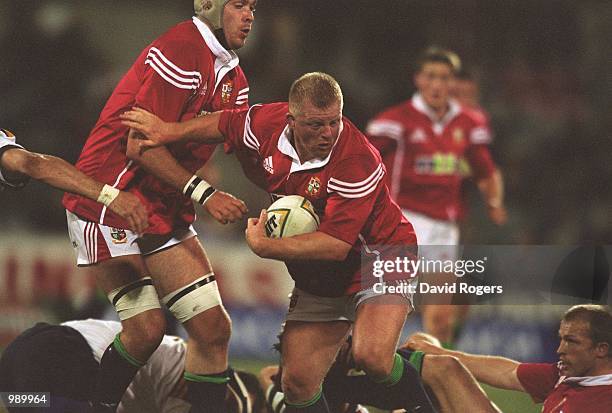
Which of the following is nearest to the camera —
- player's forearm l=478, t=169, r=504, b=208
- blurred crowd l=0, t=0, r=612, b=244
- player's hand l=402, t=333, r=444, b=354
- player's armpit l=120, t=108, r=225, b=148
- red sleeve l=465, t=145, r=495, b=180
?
player's armpit l=120, t=108, r=225, b=148

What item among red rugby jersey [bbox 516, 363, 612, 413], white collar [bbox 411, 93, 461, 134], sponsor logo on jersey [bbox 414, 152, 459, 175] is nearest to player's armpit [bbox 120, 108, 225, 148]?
red rugby jersey [bbox 516, 363, 612, 413]

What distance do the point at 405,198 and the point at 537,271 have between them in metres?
1.41

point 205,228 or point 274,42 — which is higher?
point 274,42

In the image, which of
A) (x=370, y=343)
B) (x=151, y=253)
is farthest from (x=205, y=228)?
(x=370, y=343)

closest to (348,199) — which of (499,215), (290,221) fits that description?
(290,221)

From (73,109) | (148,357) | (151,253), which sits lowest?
(148,357)

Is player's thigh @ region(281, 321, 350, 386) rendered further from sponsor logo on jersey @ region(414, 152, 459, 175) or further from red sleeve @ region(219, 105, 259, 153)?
sponsor logo on jersey @ region(414, 152, 459, 175)

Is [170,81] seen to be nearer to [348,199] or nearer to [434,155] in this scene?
Result: [348,199]

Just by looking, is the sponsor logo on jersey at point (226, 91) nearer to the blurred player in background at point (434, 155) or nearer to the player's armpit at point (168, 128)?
the player's armpit at point (168, 128)

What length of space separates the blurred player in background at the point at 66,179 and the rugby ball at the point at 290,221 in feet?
1.55

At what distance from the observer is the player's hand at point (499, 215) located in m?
5.04

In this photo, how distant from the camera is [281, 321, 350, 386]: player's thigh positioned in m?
3.59

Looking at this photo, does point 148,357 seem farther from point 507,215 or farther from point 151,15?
point 507,215

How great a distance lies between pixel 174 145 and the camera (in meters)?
3.65
